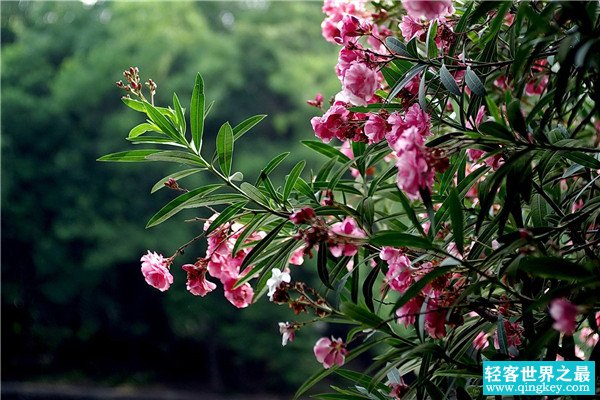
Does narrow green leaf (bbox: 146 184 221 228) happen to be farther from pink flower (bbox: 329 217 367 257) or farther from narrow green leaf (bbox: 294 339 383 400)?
narrow green leaf (bbox: 294 339 383 400)

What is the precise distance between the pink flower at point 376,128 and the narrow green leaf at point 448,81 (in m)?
0.10

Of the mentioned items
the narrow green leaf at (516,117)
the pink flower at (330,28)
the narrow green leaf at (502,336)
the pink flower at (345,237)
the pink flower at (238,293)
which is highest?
the pink flower at (330,28)

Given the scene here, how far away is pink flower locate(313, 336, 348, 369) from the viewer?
99 cm

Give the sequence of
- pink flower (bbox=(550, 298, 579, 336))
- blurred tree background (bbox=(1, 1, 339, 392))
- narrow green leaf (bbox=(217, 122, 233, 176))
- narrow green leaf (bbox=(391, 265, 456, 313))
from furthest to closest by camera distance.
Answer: blurred tree background (bbox=(1, 1, 339, 392)) < narrow green leaf (bbox=(217, 122, 233, 176)) < narrow green leaf (bbox=(391, 265, 456, 313)) < pink flower (bbox=(550, 298, 579, 336))

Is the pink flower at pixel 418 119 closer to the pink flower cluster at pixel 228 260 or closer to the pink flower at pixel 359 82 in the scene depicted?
the pink flower at pixel 359 82

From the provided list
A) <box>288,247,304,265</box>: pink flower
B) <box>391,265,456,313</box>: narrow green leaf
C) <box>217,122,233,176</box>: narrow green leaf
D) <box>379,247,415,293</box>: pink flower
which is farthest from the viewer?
<box>288,247,304,265</box>: pink flower

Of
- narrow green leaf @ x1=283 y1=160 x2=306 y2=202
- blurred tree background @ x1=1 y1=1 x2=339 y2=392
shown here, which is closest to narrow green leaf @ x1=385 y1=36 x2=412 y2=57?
narrow green leaf @ x1=283 y1=160 x2=306 y2=202

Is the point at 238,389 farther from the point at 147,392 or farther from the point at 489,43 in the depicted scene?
the point at 489,43

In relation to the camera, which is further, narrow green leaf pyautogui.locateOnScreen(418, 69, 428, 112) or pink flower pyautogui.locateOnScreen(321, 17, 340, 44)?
pink flower pyautogui.locateOnScreen(321, 17, 340, 44)

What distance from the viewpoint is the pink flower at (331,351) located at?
3.26ft

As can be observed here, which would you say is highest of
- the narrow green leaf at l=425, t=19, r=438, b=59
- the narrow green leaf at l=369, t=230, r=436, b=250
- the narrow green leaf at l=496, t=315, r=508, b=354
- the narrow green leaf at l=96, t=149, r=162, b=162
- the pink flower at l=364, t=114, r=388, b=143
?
the narrow green leaf at l=425, t=19, r=438, b=59

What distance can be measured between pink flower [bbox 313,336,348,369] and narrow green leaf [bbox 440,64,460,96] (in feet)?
1.19

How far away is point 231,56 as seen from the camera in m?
7.90

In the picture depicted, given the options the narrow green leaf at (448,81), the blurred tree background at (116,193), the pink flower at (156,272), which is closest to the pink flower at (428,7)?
the narrow green leaf at (448,81)
